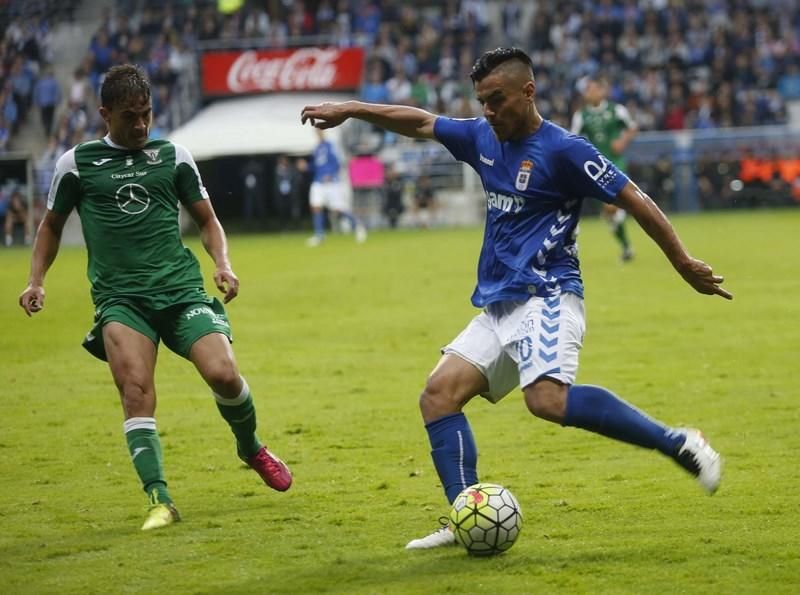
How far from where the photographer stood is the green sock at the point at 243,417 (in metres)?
7.22

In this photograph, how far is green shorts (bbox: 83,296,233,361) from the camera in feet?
23.1

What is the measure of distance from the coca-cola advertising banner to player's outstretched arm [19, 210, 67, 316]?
3021cm

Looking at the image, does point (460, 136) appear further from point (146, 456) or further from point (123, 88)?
A: point (146, 456)

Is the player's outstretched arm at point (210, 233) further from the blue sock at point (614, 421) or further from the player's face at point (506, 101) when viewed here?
the blue sock at point (614, 421)

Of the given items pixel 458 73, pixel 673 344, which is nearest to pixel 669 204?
pixel 458 73

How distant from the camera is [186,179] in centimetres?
732

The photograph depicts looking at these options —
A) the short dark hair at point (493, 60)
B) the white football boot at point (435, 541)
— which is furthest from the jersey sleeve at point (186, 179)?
the white football boot at point (435, 541)

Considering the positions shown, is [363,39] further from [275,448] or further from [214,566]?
[214,566]

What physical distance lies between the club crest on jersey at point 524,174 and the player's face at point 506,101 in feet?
0.51

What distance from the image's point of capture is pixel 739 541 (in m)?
6.24

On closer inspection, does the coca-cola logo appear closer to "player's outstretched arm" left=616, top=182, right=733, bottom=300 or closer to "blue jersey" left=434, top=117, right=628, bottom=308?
"blue jersey" left=434, top=117, right=628, bottom=308

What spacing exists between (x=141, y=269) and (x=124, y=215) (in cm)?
29

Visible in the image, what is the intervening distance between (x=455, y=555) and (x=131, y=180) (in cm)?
259

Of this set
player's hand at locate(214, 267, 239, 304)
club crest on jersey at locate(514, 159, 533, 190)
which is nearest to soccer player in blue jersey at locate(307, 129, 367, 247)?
player's hand at locate(214, 267, 239, 304)
